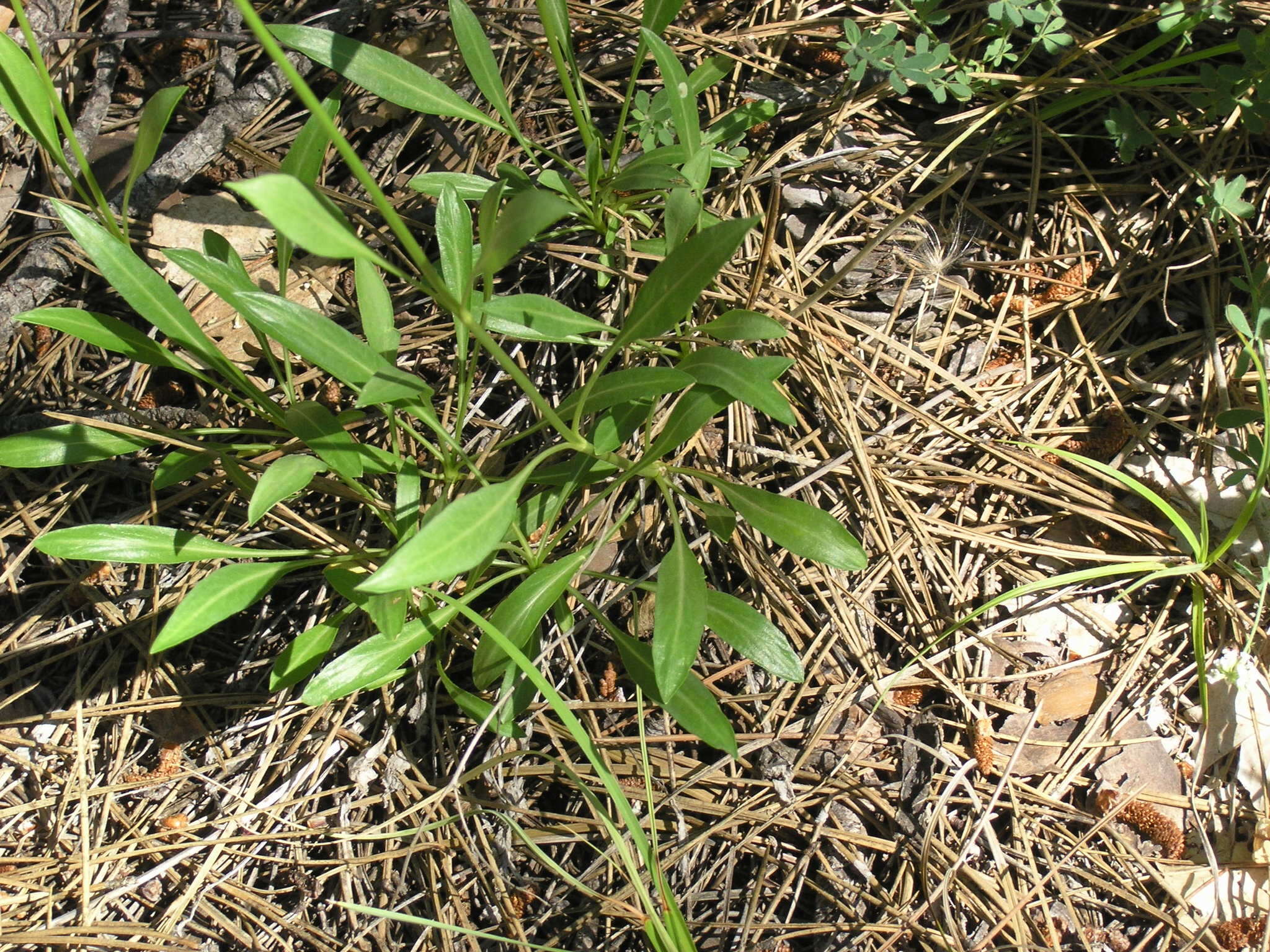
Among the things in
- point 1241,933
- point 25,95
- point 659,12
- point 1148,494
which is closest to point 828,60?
point 659,12

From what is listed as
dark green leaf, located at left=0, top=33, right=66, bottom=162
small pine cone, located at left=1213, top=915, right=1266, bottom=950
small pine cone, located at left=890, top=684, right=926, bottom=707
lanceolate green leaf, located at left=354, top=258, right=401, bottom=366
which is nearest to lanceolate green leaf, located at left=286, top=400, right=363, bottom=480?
lanceolate green leaf, located at left=354, top=258, right=401, bottom=366

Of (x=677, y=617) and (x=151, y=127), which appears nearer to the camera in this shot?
(x=677, y=617)

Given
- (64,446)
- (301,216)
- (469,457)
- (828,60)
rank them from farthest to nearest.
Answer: (828,60)
(469,457)
(64,446)
(301,216)

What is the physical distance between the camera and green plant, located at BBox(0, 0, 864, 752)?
4.52 ft

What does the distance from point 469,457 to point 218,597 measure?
0.55m

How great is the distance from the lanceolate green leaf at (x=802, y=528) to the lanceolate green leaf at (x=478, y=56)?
2.99ft

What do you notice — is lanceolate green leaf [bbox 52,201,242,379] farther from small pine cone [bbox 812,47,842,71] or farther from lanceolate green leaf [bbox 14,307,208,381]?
small pine cone [bbox 812,47,842,71]

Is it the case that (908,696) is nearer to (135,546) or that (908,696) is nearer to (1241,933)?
(1241,933)

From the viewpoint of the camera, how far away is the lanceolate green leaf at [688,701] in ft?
4.70

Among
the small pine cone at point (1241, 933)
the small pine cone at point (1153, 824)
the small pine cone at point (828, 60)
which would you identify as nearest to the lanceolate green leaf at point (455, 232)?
the small pine cone at point (828, 60)

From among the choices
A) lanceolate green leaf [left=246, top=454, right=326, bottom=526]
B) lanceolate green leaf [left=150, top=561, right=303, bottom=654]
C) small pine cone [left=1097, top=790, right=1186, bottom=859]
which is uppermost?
lanceolate green leaf [left=246, top=454, right=326, bottom=526]

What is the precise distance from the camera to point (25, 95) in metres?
1.43

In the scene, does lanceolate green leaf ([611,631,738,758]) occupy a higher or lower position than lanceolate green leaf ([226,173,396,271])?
lower

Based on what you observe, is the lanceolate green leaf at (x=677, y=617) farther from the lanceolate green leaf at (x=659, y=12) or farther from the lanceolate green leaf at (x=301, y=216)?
the lanceolate green leaf at (x=659, y=12)
